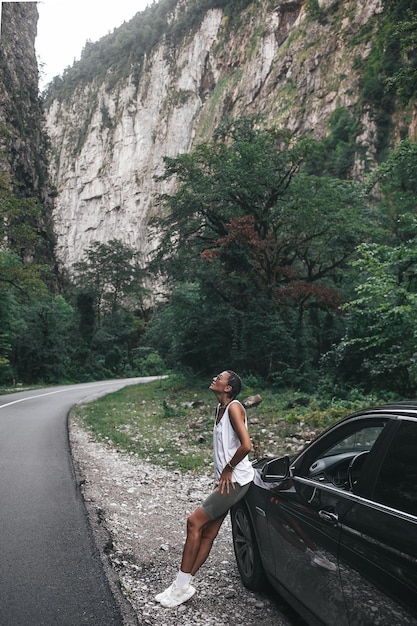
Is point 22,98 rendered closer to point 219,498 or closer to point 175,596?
point 219,498

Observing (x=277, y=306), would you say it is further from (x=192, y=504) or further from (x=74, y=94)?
(x=74, y=94)

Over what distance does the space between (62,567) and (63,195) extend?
3792 inches

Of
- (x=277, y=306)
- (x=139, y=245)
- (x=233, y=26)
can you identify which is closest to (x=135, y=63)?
(x=233, y=26)

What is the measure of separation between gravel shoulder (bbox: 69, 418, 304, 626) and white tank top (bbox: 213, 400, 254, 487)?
96 cm

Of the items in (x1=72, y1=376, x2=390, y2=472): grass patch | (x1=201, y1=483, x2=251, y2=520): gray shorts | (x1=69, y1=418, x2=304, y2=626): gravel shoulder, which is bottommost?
(x1=69, y1=418, x2=304, y2=626): gravel shoulder

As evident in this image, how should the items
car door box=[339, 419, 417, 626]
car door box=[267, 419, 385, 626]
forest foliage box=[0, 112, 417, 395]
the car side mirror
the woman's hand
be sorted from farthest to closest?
forest foliage box=[0, 112, 417, 395] < the woman's hand < the car side mirror < car door box=[267, 419, 385, 626] < car door box=[339, 419, 417, 626]

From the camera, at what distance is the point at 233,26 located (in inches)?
2763

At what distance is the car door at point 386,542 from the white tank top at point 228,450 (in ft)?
3.54

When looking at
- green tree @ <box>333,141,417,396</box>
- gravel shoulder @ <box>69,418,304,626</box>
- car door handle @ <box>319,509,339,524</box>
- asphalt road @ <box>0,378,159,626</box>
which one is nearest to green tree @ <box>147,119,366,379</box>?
green tree @ <box>333,141,417,396</box>

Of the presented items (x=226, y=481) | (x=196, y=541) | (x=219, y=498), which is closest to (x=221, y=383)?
(x=226, y=481)

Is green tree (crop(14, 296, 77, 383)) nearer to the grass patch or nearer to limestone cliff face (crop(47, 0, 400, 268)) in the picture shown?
the grass patch

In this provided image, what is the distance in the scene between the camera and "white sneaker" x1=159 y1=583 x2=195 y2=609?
11.3ft

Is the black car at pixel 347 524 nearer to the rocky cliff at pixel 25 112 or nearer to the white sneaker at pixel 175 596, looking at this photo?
the white sneaker at pixel 175 596

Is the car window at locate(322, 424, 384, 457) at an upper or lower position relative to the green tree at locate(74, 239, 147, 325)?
lower
